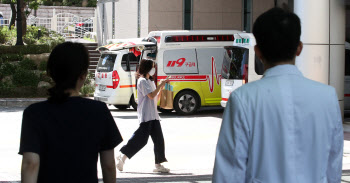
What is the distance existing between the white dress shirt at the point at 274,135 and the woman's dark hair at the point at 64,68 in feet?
2.97

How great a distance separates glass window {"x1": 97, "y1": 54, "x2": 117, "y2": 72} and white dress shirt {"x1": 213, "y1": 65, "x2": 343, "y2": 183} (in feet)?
53.2

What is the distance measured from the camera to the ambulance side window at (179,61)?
1838 centimetres

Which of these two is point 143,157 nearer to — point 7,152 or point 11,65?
point 7,152

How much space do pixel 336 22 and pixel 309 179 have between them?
12952 millimetres

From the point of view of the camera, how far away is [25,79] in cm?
2367

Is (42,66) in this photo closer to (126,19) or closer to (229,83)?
(126,19)

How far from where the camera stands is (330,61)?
15398mm

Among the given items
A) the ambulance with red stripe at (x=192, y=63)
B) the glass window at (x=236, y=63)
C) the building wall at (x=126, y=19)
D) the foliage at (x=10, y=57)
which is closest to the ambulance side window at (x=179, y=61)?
the ambulance with red stripe at (x=192, y=63)

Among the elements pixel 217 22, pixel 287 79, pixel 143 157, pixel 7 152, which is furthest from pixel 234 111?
pixel 217 22

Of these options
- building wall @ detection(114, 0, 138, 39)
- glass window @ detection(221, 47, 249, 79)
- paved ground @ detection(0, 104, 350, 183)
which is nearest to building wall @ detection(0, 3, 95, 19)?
building wall @ detection(114, 0, 138, 39)

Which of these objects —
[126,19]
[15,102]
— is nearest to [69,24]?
[126,19]

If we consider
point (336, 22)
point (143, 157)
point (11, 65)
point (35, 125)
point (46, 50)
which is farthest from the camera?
point (46, 50)

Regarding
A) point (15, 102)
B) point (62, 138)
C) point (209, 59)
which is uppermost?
point (209, 59)

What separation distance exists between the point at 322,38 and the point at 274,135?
40.7ft
